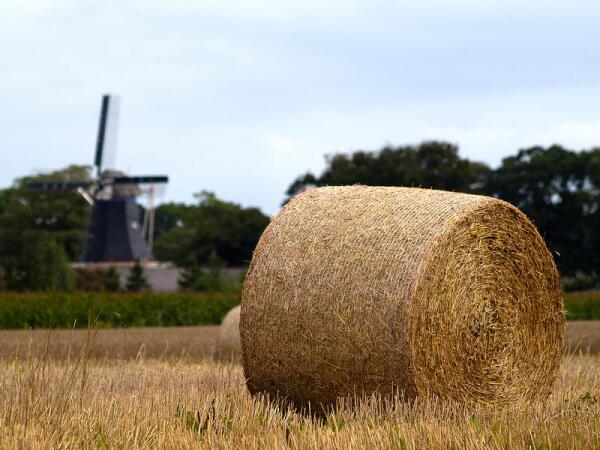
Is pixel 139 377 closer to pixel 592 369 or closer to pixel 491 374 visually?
pixel 491 374

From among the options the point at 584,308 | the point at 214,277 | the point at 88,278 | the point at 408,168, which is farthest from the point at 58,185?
the point at 584,308

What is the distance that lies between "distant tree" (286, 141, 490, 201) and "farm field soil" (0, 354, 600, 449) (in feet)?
149

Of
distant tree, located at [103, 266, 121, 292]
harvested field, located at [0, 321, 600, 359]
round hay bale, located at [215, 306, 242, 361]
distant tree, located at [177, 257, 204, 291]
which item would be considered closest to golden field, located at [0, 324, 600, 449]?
harvested field, located at [0, 321, 600, 359]

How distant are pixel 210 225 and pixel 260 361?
5352cm

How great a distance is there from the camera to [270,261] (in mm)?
8641

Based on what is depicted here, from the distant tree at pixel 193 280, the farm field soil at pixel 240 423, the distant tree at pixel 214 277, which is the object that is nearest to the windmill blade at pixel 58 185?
the distant tree at pixel 214 277

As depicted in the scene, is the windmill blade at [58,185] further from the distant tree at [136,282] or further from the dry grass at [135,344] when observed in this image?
the dry grass at [135,344]

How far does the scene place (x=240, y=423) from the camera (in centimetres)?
731

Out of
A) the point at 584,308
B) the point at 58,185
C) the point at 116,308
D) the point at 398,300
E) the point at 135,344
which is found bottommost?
the point at 116,308

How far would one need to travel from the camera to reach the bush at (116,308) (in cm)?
2391

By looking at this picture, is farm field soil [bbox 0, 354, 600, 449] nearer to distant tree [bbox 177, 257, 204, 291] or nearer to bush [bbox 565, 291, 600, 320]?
bush [bbox 565, 291, 600, 320]

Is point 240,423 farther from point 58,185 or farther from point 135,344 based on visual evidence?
point 58,185

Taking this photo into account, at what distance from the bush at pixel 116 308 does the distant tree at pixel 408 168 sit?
2810cm

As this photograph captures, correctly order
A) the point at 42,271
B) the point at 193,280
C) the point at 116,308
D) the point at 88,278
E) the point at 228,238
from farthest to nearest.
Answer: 1. the point at 228,238
2. the point at 88,278
3. the point at 193,280
4. the point at 42,271
5. the point at 116,308
